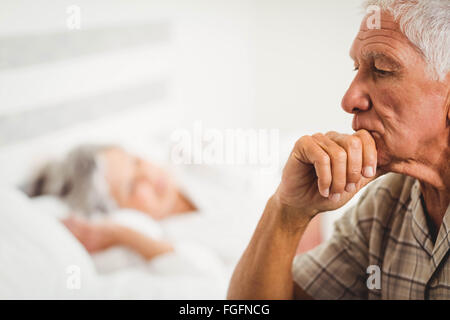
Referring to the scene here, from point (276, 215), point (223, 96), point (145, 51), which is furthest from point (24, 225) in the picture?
point (223, 96)

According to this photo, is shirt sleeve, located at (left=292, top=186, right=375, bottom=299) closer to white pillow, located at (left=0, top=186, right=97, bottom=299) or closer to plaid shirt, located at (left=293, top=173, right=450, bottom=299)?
plaid shirt, located at (left=293, top=173, right=450, bottom=299)

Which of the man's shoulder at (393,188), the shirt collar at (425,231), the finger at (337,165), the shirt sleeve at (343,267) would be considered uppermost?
the finger at (337,165)

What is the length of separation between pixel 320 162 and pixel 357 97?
0.13 m

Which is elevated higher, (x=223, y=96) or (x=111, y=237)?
(x=223, y=96)

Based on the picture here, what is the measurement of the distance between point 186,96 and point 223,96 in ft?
0.87

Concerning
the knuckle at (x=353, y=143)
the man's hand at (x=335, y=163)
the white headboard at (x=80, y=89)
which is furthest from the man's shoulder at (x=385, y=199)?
the white headboard at (x=80, y=89)

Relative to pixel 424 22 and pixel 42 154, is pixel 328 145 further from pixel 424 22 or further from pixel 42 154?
pixel 42 154

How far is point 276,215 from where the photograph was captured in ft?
3.12

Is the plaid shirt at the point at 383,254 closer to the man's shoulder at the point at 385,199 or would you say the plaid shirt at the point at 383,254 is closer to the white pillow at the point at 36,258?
the man's shoulder at the point at 385,199

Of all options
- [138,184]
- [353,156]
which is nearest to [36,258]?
[138,184]

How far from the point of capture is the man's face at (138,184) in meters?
1.79

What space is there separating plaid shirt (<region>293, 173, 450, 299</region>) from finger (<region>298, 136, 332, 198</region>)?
0.26 metres

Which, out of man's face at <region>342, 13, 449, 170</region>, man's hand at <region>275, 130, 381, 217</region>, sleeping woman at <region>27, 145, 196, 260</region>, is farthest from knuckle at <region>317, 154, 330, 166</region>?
sleeping woman at <region>27, 145, 196, 260</region>
